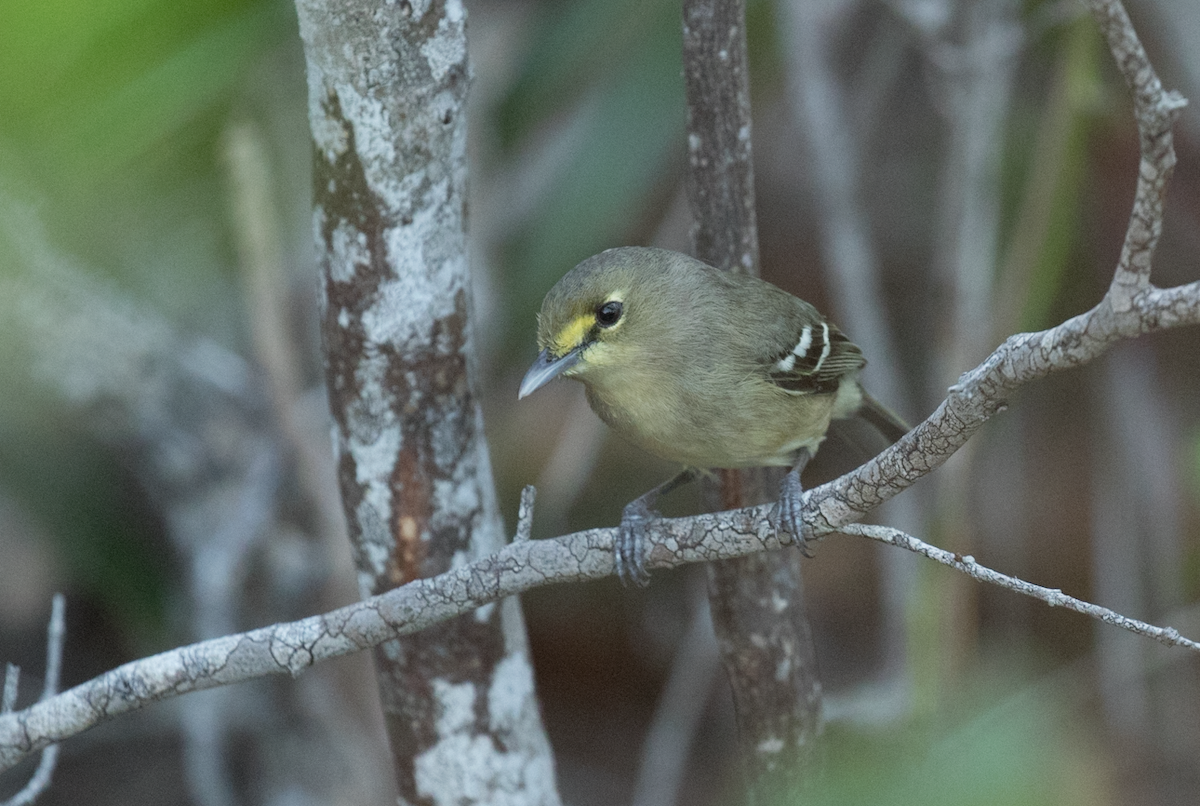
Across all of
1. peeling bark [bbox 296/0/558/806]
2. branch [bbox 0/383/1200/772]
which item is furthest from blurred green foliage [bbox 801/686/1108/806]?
peeling bark [bbox 296/0/558/806]

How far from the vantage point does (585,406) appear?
5227 millimetres

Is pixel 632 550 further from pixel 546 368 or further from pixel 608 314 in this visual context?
pixel 608 314

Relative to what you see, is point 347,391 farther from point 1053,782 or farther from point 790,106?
point 790,106

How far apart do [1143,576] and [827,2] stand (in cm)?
291

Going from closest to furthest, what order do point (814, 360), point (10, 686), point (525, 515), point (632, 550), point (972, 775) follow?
1. point (972, 775)
2. point (525, 515)
3. point (10, 686)
4. point (632, 550)
5. point (814, 360)

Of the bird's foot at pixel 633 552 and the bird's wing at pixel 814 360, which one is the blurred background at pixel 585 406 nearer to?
the bird's wing at pixel 814 360

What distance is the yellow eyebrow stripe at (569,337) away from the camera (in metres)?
3.21

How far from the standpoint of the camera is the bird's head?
10.5 feet

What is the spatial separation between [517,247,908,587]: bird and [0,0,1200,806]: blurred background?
118cm

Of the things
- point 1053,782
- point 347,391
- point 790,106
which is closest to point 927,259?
point 790,106

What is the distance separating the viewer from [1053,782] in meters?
1.10

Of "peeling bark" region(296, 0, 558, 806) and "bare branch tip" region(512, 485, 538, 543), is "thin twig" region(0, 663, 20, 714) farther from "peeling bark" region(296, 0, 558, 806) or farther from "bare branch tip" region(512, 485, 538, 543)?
"bare branch tip" region(512, 485, 538, 543)

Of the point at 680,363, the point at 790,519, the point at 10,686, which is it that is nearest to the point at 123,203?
the point at 10,686

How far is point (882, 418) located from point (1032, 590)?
6.70 ft
